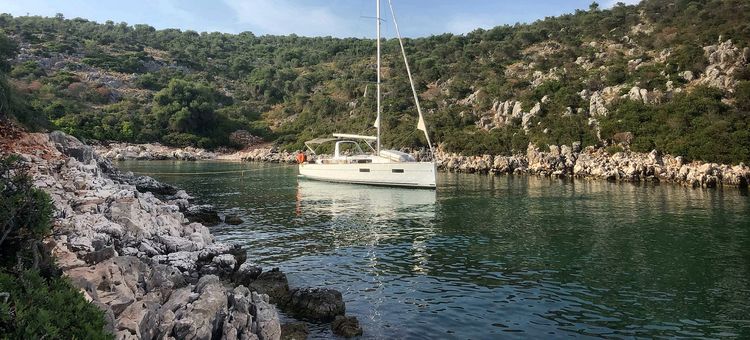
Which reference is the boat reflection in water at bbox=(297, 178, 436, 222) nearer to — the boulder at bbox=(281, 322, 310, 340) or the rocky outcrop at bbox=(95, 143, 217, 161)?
the boulder at bbox=(281, 322, 310, 340)

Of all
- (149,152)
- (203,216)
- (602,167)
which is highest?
(149,152)

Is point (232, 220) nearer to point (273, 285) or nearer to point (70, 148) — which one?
point (70, 148)

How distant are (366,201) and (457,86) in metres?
59.1

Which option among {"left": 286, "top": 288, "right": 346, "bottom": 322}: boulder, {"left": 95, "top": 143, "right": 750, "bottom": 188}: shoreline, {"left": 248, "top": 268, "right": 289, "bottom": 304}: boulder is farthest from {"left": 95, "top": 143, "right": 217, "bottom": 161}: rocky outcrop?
→ {"left": 286, "top": 288, "right": 346, "bottom": 322}: boulder

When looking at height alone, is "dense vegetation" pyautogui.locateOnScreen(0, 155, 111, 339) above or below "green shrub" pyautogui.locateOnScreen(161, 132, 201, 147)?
below

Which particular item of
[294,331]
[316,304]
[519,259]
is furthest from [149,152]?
[294,331]

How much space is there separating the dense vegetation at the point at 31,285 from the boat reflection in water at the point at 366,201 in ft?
65.2

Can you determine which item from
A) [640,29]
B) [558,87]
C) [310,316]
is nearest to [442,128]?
[558,87]

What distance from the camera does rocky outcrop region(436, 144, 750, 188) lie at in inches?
1709

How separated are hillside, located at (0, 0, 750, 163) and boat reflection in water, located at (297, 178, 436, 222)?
13395 mm

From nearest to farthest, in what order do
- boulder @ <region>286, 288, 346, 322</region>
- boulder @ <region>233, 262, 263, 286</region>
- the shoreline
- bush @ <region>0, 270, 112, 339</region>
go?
bush @ <region>0, 270, 112, 339</region> → boulder @ <region>286, 288, 346, 322</region> → boulder @ <region>233, 262, 263, 286</region> → the shoreline

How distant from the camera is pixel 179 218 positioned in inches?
816

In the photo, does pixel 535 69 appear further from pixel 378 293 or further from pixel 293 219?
pixel 378 293

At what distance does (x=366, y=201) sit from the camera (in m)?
36.3
